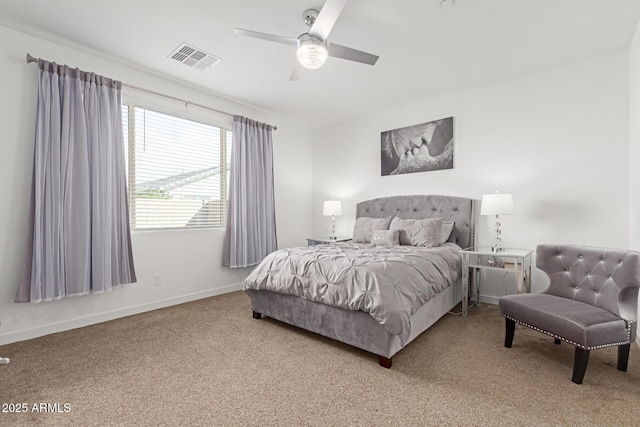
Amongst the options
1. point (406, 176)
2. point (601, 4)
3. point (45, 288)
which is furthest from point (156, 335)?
point (601, 4)

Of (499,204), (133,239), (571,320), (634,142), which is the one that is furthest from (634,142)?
(133,239)

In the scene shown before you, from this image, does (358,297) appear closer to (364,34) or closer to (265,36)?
(265,36)

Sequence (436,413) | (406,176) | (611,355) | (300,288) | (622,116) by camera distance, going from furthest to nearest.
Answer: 1. (406,176)
2. (622,116)
3. (300,288)
4. (611,355)
5. (436,413)

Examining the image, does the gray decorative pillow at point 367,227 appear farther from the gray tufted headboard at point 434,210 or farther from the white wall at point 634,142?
the white wall at point 634,142

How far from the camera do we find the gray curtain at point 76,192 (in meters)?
2.63

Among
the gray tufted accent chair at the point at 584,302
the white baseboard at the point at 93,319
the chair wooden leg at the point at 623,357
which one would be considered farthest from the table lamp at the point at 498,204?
the white baseboard at the point at 93,319

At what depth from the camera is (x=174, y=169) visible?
12.2 feet

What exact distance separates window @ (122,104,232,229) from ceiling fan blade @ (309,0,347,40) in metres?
2.33

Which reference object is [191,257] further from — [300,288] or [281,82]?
[281,82]

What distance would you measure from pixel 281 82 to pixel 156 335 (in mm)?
2986

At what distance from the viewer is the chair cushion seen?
6.06ft

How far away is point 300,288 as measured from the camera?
2.59m

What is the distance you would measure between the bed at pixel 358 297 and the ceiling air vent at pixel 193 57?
2.10 m

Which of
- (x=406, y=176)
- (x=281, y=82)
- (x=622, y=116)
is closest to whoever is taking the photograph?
(x=622, y=116)
